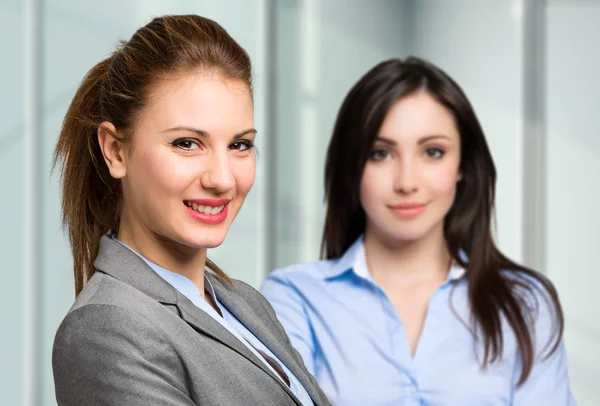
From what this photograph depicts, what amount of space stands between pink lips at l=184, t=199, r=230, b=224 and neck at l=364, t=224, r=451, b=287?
1.00 metres

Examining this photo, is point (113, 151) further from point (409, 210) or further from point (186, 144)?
point (409, 210)

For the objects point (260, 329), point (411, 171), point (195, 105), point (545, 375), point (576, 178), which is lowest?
point (545, 375)

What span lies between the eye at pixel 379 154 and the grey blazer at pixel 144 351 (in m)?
0.97

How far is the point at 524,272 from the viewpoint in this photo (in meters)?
2.29

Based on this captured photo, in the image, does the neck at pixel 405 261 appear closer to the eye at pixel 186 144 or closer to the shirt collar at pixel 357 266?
the shirt collar at pixel 357 266

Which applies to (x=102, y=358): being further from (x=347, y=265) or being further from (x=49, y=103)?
(x=49, y=103)

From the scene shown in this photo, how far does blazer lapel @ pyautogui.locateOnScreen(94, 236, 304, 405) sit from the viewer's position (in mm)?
1277

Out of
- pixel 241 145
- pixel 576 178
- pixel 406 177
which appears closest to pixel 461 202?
pixel 406 177

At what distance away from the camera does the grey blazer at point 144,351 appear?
1.13 metres

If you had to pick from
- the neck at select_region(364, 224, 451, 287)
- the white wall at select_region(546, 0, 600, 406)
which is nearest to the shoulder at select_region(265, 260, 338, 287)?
the neck at select_region(364, 224, 451, 287)

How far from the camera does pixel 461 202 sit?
2.35m

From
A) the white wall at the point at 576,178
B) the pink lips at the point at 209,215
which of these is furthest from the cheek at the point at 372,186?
the white wall at the point at 576,178

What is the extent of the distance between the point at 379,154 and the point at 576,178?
2816 millimetres

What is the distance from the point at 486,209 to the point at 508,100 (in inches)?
101
